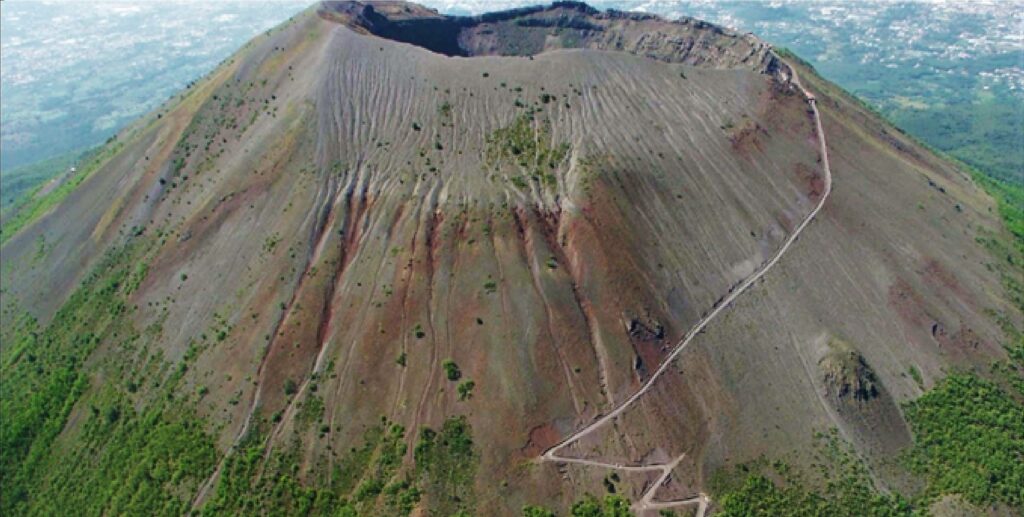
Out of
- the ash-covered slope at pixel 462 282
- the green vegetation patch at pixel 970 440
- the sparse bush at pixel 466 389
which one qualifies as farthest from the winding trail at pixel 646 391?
the green vegetation patch at pixel 970 440

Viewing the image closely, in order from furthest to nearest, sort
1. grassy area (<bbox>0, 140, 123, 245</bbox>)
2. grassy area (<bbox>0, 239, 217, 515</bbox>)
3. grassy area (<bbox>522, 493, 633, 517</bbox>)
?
grassy area (<bbox>0, 140, 123, 245</bbox>), grassy area (<bbox>0, 239, 217, 515</bbox>), grassy area (<bbox>522, 493, 633, 517</bbox>)

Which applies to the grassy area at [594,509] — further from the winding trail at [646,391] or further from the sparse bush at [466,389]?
the sparse bush at [466,389]

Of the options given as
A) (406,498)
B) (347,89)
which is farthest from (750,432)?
(347,89)

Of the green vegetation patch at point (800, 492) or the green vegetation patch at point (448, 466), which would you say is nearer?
the green vegetation patch at point (448, 466)

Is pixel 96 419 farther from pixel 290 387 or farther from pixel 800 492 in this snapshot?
pixel 800 492

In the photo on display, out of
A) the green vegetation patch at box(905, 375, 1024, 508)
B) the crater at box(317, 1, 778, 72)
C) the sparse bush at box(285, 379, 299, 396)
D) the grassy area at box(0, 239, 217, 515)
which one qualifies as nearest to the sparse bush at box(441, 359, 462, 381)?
the sparse bush at box(285, 379, 299, 396)

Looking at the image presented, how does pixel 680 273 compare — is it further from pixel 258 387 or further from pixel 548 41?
pixel 548 41

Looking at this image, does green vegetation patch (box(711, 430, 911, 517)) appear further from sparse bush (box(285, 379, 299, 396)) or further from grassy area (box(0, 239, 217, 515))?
grassy area (box(0, 239, 217, 515))

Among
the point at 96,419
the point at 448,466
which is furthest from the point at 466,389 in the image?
the point at 96,419
